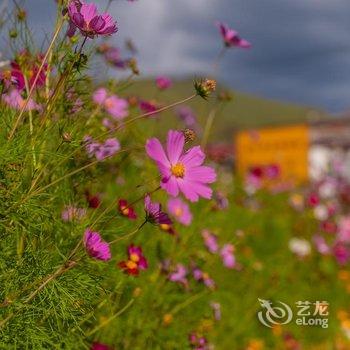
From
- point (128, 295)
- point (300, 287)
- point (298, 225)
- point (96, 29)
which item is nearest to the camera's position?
point (96, 29)

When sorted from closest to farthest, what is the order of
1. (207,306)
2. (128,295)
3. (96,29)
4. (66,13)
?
1. (96,29)
2. (66,13)
3. (128,295)
4. (207,306)

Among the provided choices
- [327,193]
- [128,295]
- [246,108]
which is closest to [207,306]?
[128,295]

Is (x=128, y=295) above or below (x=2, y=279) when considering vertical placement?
below

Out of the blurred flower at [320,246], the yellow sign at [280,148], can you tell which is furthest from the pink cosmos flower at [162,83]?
the yellow sign at [280,148]

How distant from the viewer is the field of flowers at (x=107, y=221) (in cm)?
141

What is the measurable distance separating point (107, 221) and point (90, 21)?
0.49 meters

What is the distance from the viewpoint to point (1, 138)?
1556 mm

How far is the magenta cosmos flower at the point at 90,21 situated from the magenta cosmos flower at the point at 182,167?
23 cm

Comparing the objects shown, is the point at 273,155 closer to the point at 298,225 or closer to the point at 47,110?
the point at 298,225

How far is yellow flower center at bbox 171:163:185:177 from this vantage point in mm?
1357

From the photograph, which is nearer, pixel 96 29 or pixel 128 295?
pixel 96 29

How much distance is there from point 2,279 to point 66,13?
57 centimetres

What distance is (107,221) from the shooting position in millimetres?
1662

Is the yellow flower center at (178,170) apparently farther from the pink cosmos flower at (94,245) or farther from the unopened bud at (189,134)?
the pink cosmos flower at (94,245)
